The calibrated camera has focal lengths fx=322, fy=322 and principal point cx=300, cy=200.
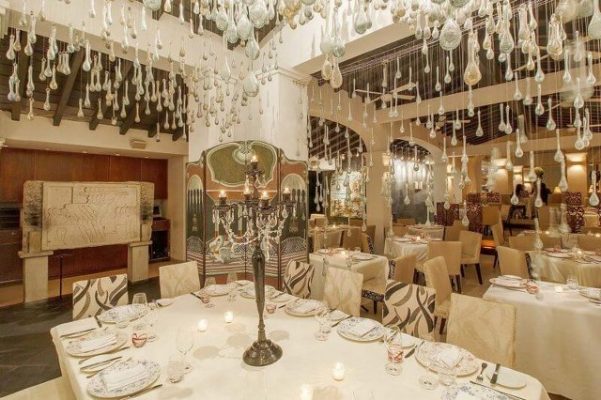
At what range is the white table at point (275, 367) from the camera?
1457 millimetres

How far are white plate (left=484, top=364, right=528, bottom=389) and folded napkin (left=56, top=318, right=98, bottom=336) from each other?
96.4 inches

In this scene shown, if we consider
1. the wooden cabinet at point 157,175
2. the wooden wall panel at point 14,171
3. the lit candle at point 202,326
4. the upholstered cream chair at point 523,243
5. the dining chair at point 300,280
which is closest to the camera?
the lit candle at point 202,326

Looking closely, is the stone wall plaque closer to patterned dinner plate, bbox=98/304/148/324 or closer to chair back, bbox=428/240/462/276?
patterned dinner plate, bbox=98/304/148/324

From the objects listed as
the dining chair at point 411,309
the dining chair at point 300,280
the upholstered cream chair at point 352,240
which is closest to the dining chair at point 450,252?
the upholstered cream chair at point 352,240

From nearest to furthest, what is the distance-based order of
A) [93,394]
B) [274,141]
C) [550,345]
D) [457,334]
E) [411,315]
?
[93,394], [457,334], [411,315], [550,345], [274,141]

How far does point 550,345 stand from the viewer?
2.66m

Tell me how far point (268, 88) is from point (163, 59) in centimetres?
147

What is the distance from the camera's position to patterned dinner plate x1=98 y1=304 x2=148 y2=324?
2.30 m

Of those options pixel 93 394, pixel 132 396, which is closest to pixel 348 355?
pixel 132 396

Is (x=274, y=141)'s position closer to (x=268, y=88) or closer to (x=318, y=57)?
(x=268, y=88)

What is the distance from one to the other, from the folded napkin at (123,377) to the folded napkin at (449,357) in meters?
1.48

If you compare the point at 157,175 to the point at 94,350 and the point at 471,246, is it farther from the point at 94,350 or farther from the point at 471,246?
the point at 471,246

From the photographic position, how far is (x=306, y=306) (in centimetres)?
249

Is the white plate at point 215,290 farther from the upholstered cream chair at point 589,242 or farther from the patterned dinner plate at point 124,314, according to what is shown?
the upholstered cream chair at point 589,242
